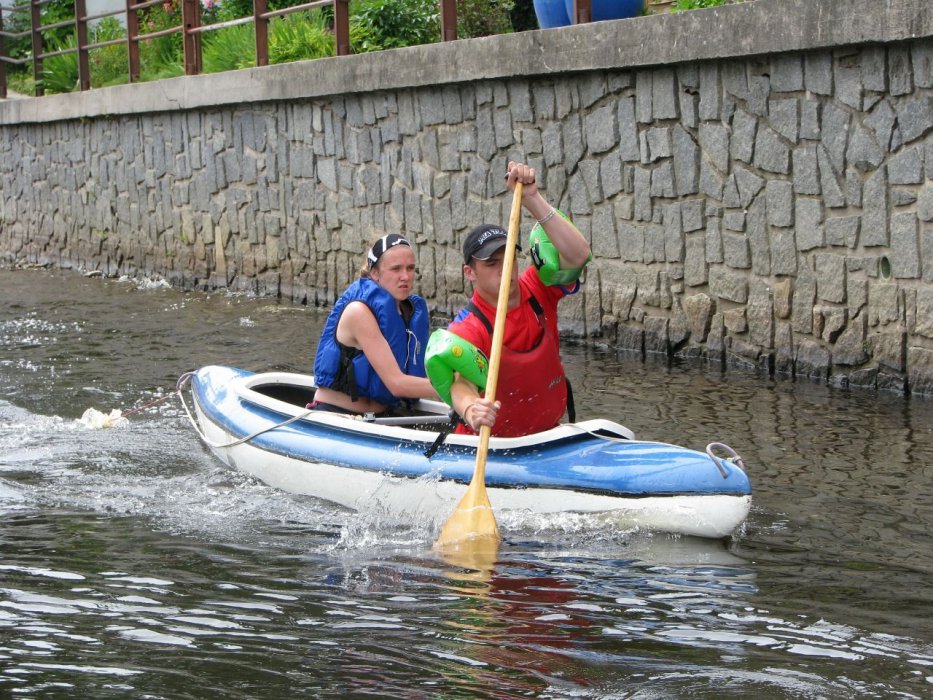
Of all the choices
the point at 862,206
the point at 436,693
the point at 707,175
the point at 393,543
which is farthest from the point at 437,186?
the point at 436,693

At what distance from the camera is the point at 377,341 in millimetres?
6348

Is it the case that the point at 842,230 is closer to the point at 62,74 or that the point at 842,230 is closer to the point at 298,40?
the point at 298,40

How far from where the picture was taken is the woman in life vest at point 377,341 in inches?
250

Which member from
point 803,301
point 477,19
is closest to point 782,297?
point 803,301

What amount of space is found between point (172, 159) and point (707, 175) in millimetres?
7300

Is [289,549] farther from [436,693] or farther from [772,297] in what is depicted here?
[772,297]

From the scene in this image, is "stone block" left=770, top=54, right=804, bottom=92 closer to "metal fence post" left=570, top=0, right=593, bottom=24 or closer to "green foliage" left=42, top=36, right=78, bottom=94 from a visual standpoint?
"metal fence post" left=570, top=0, right=593, bottom=24

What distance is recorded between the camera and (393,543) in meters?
5.39

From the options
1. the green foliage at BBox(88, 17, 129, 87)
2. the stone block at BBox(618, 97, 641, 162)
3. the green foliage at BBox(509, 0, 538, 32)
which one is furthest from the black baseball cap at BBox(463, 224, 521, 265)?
the green foliage at BBox(88, 17, 129, 87)

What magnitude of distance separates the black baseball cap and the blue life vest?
0.89 metres

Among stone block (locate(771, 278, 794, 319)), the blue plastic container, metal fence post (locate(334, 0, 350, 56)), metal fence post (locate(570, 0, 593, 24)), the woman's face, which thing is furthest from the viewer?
metal fence post (locate(334, 0, 350, 56))

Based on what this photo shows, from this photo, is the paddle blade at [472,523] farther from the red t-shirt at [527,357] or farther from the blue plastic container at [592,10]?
the blue plastic container at [592,10]

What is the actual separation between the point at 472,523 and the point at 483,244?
3.62ft

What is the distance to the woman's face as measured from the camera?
6328 millimetres
